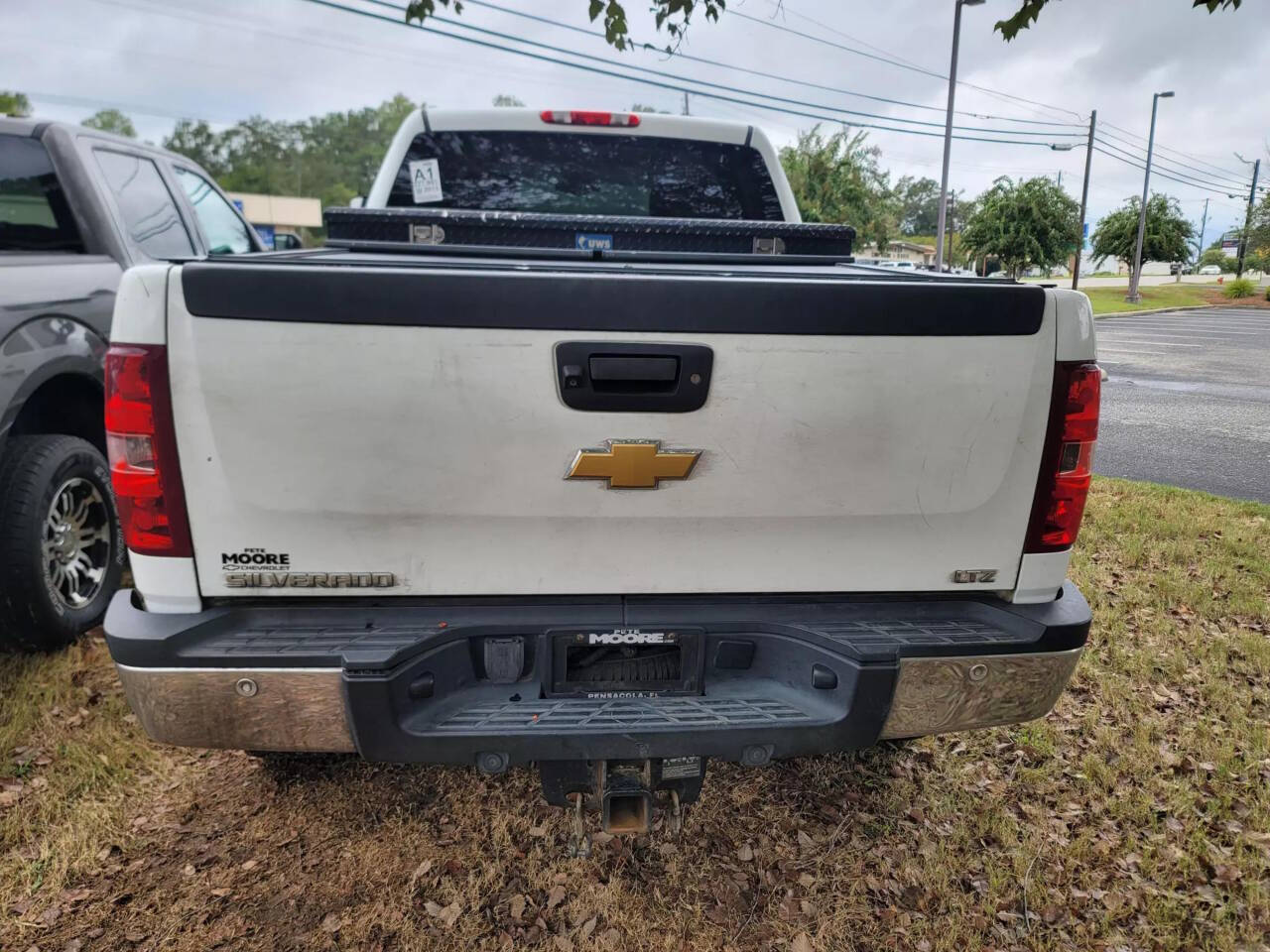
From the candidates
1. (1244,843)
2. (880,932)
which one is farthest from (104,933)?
(1244,843)

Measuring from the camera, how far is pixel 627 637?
82.5 inches

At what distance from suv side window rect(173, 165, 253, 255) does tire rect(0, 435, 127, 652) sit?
194cm

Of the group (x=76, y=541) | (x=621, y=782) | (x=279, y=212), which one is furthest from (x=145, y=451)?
(x=279, y=212)

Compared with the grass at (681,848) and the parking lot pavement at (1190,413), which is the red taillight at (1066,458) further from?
the parking lot pavement at (1190,413)

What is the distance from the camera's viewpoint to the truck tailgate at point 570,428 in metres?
1.86

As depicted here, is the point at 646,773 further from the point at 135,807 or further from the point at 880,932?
the point at 135,807

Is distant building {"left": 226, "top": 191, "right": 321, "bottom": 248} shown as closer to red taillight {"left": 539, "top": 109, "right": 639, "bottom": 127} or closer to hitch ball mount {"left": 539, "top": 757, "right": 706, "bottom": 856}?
red taillight {"left": 539, "top": 109, "right": 639, "bottom": 127}

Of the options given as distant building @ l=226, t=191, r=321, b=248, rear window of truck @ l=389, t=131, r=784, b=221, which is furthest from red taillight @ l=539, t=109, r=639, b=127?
distant building @ l=226, t=191, r=321, b=248

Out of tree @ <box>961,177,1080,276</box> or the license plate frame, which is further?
tree @ <box>961,177,1080,276</box>

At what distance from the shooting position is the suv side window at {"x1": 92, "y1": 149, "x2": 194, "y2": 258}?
4359 millimetres

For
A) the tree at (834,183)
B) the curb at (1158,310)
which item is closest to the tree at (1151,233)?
the curb at (1158,310)

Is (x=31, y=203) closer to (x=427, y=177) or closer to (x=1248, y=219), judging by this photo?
(x=427, y=177)

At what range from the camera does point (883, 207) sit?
2806 cm

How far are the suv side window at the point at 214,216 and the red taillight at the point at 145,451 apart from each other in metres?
3.71
